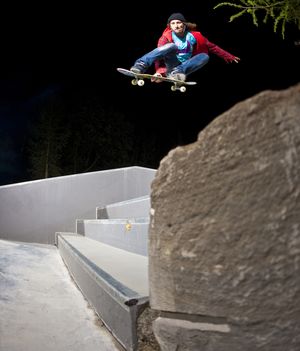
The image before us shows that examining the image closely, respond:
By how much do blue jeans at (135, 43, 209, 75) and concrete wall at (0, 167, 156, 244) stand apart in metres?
2.76

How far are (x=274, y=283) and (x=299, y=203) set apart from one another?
27 cm

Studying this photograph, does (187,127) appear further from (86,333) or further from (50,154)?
(86,333)

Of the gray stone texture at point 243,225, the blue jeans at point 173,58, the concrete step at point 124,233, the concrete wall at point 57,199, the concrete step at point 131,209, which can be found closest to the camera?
the gray stone texture at point 243,225

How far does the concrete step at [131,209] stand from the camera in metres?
5.73

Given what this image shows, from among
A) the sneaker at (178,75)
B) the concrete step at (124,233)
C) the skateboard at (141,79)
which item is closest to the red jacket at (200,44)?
the sneaker at (178,75)

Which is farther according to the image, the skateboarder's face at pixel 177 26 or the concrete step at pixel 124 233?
the skateboarder's face at pixel 177 26

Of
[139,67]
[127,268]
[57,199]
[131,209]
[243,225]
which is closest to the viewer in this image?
[243,225]

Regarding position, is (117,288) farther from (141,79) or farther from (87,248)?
(141,79)

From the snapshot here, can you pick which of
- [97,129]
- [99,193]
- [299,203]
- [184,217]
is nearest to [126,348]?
[184,217]

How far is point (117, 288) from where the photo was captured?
6.10ft

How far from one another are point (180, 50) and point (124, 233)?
4500 millimetres

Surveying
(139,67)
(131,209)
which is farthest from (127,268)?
(139,67)

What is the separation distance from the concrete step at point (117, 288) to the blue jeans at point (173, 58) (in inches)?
189

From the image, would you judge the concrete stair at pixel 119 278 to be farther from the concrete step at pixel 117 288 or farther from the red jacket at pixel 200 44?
the red jacket at pixel 200 44
